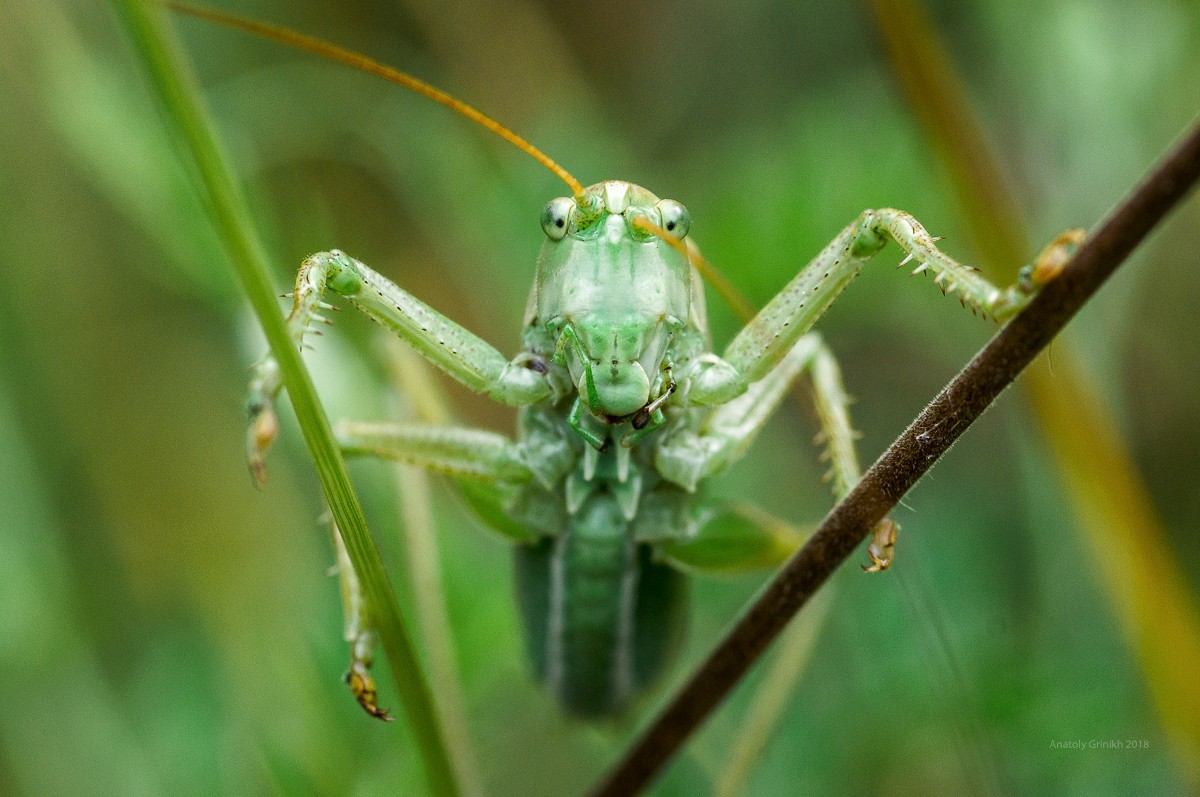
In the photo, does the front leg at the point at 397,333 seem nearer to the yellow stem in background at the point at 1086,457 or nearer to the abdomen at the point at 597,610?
the abdomen at the point at 597,610

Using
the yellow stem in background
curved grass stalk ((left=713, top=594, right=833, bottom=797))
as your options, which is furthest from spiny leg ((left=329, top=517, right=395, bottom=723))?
the yellow stem in background

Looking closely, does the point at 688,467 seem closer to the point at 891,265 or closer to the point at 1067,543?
the point at 891,265

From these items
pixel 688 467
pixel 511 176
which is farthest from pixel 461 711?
pixel 511 176

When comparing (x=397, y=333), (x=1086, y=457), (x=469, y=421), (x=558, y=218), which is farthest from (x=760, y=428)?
(x=469, y=421)

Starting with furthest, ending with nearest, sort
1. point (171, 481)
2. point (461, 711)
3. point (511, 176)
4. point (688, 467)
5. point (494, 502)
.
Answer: point (171, 481), point (511, 176), point (461, 711), point (494, 502), point (688, 467)

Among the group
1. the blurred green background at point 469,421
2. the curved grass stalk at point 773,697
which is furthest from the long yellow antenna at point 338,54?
the curved grass stalk at point 773,697
